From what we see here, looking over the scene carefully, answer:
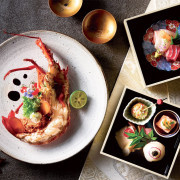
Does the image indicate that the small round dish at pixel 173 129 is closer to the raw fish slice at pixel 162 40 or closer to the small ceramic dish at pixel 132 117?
the small ceramic dish at pixel 132 117

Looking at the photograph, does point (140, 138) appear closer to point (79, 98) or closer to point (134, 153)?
point (134, 153)

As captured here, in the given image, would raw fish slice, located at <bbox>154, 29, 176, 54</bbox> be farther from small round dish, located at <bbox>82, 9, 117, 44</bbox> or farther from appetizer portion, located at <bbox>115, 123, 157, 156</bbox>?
appetizer portion, located at <bbox>115, 123, 157, 156</bbox>

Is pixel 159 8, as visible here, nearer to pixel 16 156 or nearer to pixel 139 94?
pixel 139 94

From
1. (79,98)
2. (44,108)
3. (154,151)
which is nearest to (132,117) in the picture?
(154,151)

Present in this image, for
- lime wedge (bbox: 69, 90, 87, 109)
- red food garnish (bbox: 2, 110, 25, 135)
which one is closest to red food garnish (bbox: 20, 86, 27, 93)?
red food garnish (bbox: 2, 110, 25, 135)

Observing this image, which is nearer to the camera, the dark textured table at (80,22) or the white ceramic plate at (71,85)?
the white ceramic plate at (71,85)

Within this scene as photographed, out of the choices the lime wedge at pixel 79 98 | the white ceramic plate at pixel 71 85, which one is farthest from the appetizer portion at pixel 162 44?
the lime wedge at pixel 79 98

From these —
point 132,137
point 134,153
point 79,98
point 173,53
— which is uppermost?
point 173,53
